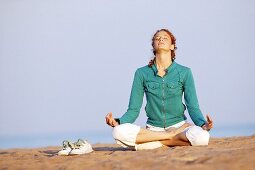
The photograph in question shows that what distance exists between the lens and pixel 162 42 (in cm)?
602

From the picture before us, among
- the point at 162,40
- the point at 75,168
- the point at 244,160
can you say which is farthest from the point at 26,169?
the point at 162,40

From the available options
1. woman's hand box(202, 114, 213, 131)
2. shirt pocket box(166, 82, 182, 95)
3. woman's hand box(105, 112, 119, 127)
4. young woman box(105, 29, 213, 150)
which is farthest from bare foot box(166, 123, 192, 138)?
woman's hand box(105, 112, 119, 127)

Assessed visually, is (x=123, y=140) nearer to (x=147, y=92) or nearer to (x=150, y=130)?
(x=150, y=130)

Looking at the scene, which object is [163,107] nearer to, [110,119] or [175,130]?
[175,130]

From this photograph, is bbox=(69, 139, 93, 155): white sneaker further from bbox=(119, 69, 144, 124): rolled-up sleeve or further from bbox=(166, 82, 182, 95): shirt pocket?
bbox=(166, 82, 182, 95): shirt pocket

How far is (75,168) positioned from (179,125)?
1933 millimetres

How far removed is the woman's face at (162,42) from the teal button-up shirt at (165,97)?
0.23m

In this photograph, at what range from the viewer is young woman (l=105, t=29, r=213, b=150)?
5.65 m

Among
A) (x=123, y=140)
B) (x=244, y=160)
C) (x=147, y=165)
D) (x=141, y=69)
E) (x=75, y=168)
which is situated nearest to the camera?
(x=244, y=160)

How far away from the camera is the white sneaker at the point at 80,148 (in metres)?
5.60

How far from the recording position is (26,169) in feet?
14.8

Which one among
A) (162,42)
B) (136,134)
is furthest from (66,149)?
(162,42)

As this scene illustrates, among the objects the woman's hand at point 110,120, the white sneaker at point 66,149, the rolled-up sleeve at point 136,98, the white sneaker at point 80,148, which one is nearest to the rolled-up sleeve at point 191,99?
the rolled-up sleeve at point 136,98

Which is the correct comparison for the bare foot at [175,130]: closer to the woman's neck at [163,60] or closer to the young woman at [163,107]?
the young woman at [163,107]
